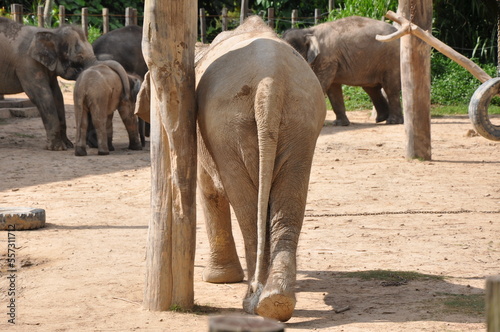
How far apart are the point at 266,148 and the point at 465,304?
5.41 ft

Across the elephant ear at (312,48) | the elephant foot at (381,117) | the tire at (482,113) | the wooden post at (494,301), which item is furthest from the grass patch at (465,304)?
the elephant ear at (312,48)

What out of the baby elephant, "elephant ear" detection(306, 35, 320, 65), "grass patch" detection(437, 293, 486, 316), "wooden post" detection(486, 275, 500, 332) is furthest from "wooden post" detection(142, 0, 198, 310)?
"elephant ear" detection(306, 35, 320, 65)

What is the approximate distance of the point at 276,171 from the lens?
16.5ft

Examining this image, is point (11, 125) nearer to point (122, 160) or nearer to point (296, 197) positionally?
point (122, 160)

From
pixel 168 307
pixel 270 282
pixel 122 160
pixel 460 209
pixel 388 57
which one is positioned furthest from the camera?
pixel 388 57

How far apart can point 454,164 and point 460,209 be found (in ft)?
9.54

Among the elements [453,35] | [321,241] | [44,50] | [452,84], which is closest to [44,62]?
[44,50]

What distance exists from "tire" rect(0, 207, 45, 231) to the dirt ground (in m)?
0.14

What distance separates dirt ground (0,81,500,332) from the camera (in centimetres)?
530

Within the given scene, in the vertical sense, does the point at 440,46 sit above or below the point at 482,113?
above

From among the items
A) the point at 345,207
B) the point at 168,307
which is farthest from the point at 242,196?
the point at 345,207

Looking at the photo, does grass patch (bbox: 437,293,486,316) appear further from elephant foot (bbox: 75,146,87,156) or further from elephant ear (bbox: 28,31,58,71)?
elephant ear (bbox: 28,31,58,71)

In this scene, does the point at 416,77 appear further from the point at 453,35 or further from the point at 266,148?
the point at 453,35

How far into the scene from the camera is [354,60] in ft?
52.6
